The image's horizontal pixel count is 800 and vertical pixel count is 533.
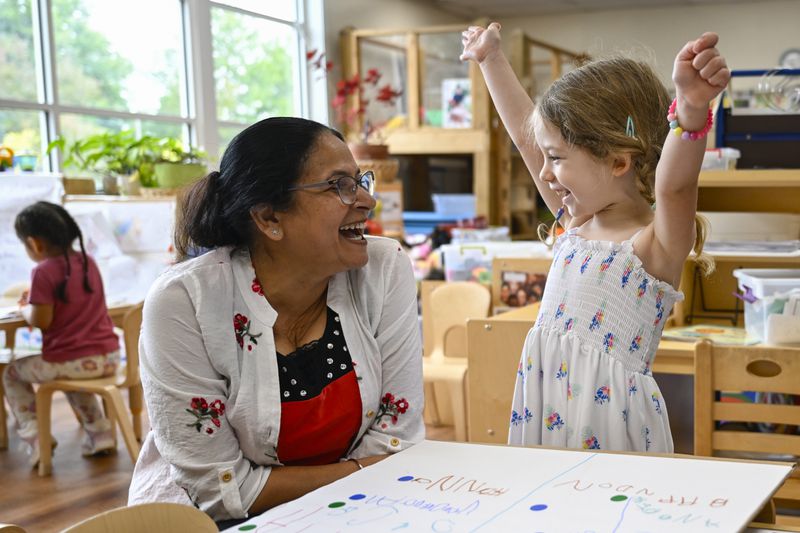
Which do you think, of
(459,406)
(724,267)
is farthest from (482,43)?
(459,406)

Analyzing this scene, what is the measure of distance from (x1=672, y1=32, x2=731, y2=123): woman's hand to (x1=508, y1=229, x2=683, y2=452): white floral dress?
1.39ft

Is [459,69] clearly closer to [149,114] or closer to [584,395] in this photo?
[149,114]

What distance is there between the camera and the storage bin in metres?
3.97

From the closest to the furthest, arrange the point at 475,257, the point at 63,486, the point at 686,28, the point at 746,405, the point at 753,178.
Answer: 1. the point at 746,405
2. the point at 753,178
3. the point at 63,486
4. the point at 475,257
5. the point at 686,28

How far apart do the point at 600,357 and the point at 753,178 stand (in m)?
1.43

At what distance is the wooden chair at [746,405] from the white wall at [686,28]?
815 centimetres

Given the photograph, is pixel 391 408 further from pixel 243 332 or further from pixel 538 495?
pixel 538 495

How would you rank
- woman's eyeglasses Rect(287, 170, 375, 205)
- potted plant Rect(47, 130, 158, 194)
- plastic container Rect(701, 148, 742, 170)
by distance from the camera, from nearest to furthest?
1. woman's eyeglasses Rect(287, 170, 375, 205)
2. plastic container Rect(701, 148, 742, 170)
3. potted plant Rect(47, 130, 158, 194)

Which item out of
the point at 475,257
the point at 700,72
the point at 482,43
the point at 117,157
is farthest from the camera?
the point at 117,157

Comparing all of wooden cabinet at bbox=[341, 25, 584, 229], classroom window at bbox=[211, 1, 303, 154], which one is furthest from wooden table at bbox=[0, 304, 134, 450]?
wooden cabinet at bbox=[341, 25, 584, 229]

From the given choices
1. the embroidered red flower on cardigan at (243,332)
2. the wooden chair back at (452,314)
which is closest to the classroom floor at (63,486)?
the wooden chair back at (452,314)

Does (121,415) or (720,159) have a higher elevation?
(720,159)

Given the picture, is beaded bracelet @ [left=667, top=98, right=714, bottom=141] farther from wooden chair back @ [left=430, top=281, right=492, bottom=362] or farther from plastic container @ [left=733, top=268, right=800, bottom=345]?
wooden chair back @ [left=430, top=281, right=492, bottom=362]

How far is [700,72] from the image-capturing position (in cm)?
121
